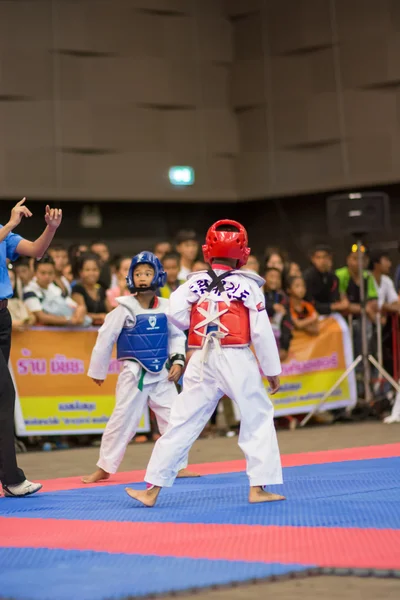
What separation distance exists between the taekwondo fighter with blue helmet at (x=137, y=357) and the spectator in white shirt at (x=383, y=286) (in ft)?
17.7

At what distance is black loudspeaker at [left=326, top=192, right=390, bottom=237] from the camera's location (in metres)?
12.4

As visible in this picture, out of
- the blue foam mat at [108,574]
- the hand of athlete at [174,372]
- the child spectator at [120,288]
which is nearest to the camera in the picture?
the blue foam mat at [108,574]

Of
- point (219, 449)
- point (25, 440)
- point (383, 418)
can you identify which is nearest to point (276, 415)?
point (383, 418)

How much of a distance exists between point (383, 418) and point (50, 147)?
6.87 metres

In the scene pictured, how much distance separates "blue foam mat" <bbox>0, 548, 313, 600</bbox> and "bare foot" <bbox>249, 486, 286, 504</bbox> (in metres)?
1.53

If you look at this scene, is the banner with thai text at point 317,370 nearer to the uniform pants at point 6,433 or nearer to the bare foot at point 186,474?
the bare foot at point 186,474

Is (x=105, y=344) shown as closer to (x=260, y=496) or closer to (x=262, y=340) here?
(x=262, y=340)

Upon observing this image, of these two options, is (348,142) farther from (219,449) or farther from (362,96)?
(219,449)

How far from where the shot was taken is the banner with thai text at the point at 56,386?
10008mm

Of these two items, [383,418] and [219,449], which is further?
[383,418]

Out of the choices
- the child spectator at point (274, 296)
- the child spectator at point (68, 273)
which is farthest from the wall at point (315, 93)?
the child spectator at point (68, 273)

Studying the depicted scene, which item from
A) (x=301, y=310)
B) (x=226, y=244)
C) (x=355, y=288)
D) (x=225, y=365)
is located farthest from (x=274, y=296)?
(x=225, y=365)

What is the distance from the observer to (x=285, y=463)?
8.09 m

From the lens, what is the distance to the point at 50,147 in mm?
15969
